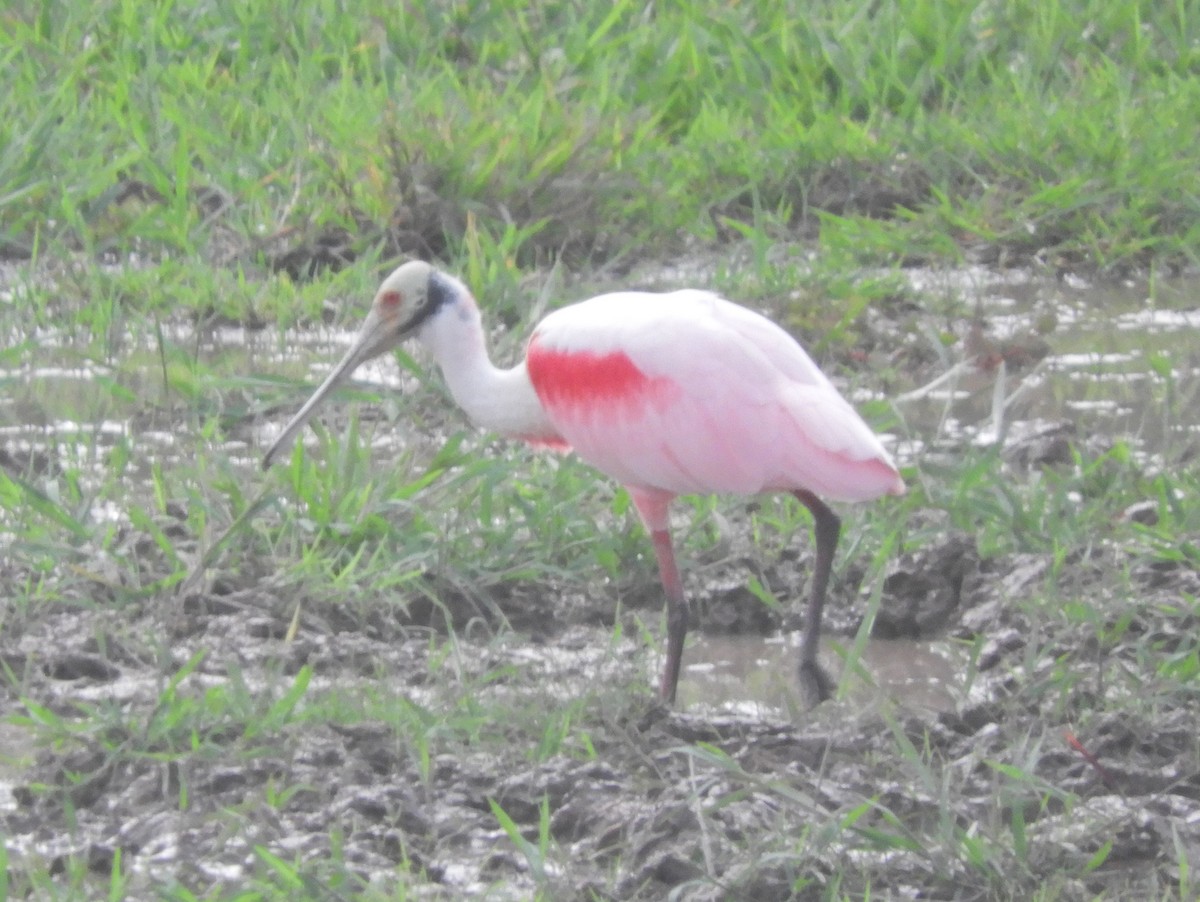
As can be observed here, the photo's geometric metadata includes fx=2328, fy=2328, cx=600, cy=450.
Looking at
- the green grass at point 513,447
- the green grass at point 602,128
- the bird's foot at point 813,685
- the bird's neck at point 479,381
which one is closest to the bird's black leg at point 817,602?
the bird's foot at point 813,685

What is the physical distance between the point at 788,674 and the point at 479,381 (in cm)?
89

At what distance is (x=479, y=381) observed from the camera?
4.82 meters

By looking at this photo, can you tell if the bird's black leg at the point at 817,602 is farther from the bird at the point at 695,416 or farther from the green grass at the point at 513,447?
the green grass at the point at 513,447

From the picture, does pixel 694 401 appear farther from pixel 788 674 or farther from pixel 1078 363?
pixel 1078 363

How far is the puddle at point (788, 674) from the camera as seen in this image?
4.36 meters

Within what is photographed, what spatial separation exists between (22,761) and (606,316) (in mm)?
1413

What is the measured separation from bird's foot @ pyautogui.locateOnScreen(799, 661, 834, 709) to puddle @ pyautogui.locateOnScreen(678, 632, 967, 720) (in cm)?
2

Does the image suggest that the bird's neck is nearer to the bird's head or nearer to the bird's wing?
the bird's head

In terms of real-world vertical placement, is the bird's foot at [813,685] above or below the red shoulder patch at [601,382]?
below

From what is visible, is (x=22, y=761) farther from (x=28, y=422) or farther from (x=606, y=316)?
(x=28, y=422)

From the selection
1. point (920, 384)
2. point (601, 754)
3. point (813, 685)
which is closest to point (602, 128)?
point (920, 384)

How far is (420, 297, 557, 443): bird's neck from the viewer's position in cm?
477

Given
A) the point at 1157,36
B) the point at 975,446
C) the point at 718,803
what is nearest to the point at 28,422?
the point at 975,446

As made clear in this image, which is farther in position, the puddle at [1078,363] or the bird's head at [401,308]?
the puddle at [1078,363]
